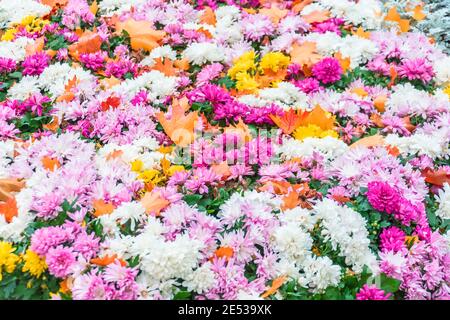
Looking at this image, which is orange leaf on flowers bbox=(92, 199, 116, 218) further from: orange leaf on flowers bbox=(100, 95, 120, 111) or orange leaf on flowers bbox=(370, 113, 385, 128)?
orange leaf on flowers bbox=(370, 113, 385, 128)

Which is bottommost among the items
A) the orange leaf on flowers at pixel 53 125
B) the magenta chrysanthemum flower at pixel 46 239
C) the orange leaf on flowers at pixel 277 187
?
the orange leaf on flowers at pixel 53 125

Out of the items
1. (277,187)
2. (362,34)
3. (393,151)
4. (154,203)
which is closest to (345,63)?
(362,34)

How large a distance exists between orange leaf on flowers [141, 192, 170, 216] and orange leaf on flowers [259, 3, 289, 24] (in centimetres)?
261

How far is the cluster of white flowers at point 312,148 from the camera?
3645mm

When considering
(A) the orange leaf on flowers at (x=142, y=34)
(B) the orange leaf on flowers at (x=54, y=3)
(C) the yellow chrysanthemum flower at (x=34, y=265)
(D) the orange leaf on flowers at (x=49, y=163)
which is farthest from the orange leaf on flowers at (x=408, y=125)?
(B) the orange leaf on flowers at (x=54, y=3)

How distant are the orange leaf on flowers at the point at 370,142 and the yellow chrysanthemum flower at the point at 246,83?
3.08 ft

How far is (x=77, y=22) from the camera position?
5219mm

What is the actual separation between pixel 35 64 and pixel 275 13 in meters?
2.17

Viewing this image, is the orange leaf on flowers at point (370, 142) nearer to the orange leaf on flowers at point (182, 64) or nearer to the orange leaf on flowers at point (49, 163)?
the orange leaf on flowers at point (182, 64)

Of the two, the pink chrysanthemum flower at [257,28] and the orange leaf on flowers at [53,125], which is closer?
the orange leaf on flowers at [53,125]

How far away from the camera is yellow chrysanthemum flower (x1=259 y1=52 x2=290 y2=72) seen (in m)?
4.62

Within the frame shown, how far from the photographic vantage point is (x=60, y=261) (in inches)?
109

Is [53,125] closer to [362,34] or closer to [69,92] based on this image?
[69,92]
